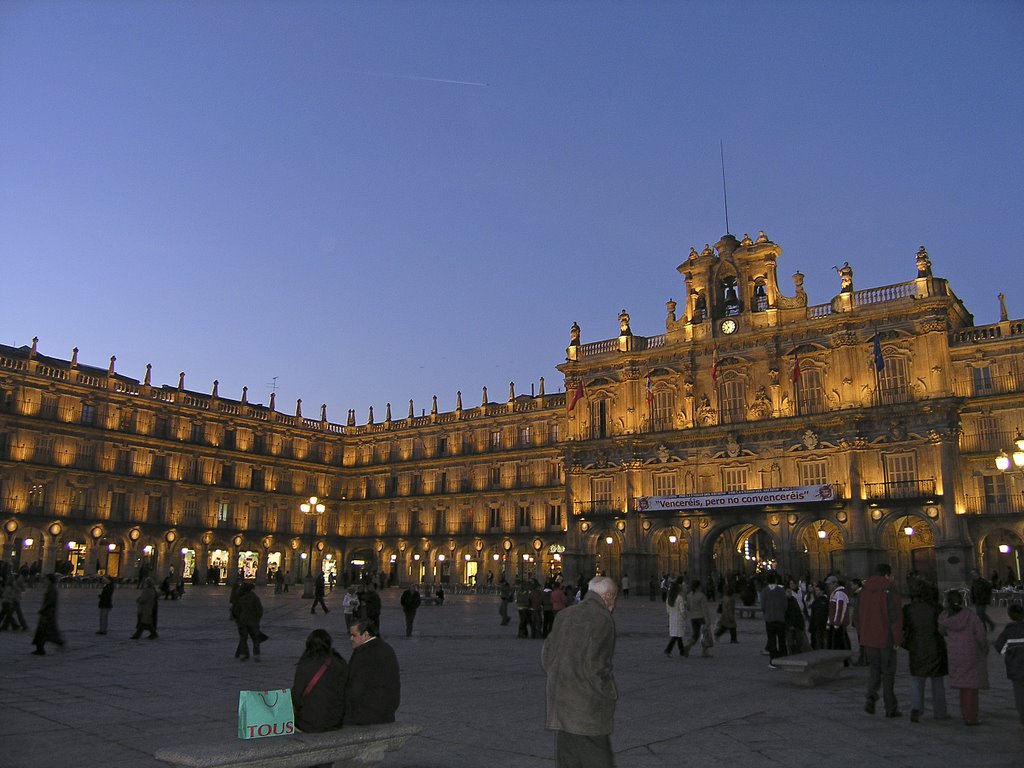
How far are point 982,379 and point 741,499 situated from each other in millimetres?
12483

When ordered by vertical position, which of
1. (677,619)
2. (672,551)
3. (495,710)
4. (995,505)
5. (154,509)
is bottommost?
(495,710)

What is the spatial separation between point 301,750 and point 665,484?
1636 inches

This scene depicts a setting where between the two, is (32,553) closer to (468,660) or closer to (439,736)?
(468,660)

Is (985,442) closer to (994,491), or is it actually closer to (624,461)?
(994,491)

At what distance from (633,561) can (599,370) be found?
37.5 ft

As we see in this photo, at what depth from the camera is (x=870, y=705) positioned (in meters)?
10.3

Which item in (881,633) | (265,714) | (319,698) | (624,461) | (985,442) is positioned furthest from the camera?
(624,461)

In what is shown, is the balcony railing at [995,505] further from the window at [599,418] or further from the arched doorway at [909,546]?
the window at [599,418]

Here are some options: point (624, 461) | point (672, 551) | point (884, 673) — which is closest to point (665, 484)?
point (624, 461)

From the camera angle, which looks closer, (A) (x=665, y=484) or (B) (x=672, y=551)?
(B) (x=672, y=551)

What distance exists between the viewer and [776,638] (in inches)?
627

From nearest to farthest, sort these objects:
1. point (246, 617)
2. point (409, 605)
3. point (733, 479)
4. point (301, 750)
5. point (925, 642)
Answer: point (301, 750) < point (925, 642) < point (246, 617) < point (409, 605) < point (733, 479)

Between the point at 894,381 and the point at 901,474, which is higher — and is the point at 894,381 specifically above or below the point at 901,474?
above

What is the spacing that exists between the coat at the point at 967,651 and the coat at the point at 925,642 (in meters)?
0.20
